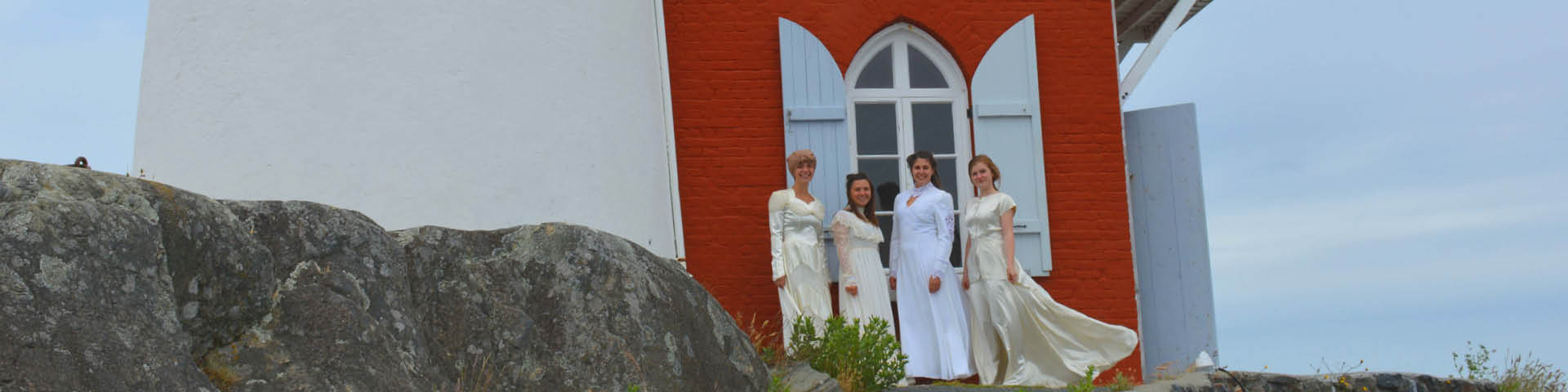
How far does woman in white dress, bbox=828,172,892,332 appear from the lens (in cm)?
751

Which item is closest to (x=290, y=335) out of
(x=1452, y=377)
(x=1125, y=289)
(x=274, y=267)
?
(x=274, y=267)

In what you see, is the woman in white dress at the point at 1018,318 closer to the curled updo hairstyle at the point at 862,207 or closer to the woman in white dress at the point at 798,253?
the curled updo hairstyle at the point at 862,207

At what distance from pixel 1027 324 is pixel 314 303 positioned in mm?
4708

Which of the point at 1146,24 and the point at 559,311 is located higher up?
the point at 1146,24

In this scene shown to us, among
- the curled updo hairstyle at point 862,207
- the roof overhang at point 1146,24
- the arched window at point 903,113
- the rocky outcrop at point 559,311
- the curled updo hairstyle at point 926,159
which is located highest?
the roof overhang at point 1146,24

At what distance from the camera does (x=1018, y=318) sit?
7.59 meters

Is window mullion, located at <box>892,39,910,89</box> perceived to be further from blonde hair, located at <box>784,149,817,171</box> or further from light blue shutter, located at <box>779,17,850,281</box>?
blonde hair, located at <box>784,149,817,171</box>

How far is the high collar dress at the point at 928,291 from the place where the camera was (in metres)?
7.48

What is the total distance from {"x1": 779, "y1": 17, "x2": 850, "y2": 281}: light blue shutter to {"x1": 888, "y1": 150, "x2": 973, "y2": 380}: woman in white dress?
0.74 metres

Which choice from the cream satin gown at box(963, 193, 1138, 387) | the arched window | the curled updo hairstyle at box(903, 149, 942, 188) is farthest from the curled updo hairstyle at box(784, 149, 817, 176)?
the arched window

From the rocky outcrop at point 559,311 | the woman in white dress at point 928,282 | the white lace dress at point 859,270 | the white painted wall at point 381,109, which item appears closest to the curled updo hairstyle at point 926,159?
the woman in white dress at point 928,282

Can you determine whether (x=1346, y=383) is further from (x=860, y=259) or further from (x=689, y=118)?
(x=689, y=118)

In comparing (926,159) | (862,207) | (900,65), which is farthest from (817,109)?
(926,159)

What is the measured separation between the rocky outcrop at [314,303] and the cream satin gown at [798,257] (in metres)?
2.12
